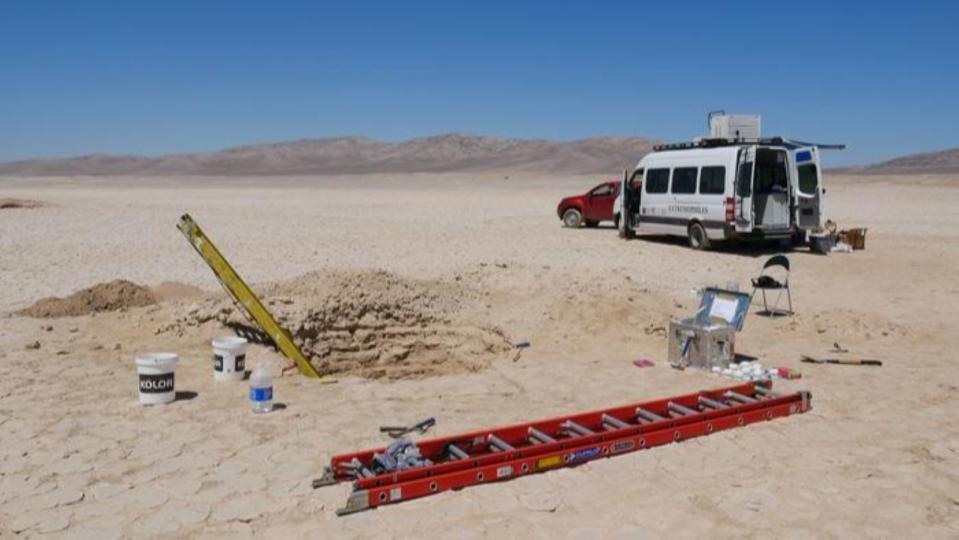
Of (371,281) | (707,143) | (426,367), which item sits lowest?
(426,367)

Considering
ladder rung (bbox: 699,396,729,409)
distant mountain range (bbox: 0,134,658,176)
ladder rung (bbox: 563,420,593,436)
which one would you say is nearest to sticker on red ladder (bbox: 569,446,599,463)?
ladder rung (bbox: 563,420,593,436)

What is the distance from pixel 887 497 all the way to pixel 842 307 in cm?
764

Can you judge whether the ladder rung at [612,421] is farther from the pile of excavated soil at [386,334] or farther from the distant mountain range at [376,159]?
the distant mountain range at [376,159]

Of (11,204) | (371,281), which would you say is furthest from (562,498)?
(11,204)

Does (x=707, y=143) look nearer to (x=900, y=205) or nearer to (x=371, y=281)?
(x=371, y=281)

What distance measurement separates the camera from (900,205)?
37250 millimetres

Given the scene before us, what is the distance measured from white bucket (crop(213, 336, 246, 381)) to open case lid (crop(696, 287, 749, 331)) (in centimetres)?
461

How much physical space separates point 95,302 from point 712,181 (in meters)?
12.6

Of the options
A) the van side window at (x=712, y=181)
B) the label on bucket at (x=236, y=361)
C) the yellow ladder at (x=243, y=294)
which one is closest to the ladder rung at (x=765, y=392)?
the yellow ladder at (x=243, y=294)

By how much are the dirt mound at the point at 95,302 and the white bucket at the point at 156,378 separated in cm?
393

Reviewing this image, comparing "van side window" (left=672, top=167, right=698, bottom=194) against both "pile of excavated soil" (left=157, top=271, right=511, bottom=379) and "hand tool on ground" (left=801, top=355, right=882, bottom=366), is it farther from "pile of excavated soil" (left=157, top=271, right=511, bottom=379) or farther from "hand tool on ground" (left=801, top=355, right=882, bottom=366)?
"hand tool on ground" (left=801, top=355, right=882, bottom=366)

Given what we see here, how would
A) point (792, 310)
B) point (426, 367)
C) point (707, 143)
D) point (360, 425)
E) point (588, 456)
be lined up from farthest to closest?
1. point (707, 143)
2. point (792, 310)
3. point (426, 367)
4. point (360, 425)
5. point (588, 456)

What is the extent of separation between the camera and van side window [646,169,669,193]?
20.2m

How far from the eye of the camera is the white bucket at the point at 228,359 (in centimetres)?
793
